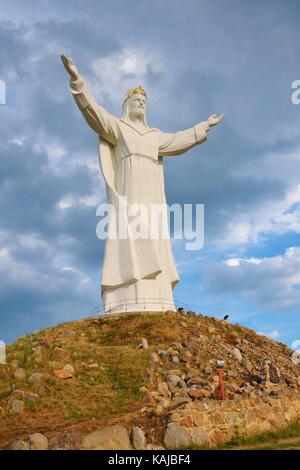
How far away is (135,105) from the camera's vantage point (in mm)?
24672

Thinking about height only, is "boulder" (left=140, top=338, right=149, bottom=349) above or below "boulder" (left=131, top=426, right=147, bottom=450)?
above

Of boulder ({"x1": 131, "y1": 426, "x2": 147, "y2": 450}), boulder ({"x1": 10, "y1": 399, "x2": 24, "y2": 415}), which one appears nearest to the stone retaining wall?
boulder ({"x1": 131, "y1": 426, "x2": 147, "y2": 450})

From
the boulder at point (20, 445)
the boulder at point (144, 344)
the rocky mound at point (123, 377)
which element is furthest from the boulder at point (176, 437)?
the boulder at point (144, 344)

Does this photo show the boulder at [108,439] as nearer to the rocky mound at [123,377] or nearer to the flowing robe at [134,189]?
the rocky mound at [123,377]

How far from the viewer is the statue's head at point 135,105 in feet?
80.9

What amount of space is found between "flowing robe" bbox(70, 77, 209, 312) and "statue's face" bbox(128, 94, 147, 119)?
20.3 inches

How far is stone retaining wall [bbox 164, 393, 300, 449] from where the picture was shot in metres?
11.3

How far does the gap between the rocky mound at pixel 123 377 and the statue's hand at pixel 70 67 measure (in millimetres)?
9462

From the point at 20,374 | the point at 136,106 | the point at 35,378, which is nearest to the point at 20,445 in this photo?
the point at 35,378

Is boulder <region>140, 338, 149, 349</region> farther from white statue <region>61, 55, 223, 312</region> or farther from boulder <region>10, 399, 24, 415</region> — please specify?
boulder <region>10, 399, 24, 415</region>

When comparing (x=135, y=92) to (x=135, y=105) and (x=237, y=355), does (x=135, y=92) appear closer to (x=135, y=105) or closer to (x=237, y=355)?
(x=135, y=105)

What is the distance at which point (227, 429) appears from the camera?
12.2 meters
